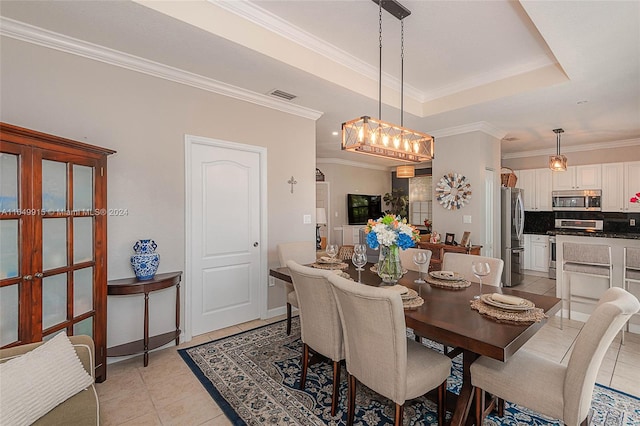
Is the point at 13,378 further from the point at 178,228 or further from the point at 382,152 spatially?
the point at 382,152

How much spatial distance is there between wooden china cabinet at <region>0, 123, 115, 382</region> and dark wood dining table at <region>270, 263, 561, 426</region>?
7.51 feet

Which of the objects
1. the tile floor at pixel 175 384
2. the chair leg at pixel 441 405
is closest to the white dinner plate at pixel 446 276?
the chair leg at pixel 441 405

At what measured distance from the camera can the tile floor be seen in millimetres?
2059

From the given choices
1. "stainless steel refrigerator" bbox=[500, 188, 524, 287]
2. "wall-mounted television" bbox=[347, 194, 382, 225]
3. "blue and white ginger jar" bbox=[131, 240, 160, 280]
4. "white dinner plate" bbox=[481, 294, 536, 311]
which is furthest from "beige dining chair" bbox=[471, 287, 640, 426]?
"wall-mounted television" bbox=[347, 194, 382, 225]

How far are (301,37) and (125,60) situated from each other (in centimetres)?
159

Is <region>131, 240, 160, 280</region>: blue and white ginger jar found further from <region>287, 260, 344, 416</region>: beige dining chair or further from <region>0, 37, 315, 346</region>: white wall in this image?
<region>287, 260, 344, 416</region>: beige dining chair

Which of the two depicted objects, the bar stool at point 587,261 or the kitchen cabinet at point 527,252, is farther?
the kitchen cabinet at point 527,252

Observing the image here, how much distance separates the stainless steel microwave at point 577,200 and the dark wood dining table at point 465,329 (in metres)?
5.32

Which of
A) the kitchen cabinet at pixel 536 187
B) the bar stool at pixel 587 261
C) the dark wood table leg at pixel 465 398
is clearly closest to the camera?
the dark wood table leg at pixel 465 398

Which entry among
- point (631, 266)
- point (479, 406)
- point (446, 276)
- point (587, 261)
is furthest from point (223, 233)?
point (631, 266)

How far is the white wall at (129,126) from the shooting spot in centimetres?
239

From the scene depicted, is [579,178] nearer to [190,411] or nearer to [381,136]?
[381,136]

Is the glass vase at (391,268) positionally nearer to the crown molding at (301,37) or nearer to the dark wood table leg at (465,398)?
the dark wood table leg at (465,398)

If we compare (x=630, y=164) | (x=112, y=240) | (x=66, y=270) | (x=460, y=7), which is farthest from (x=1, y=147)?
(x=630, y=164)
